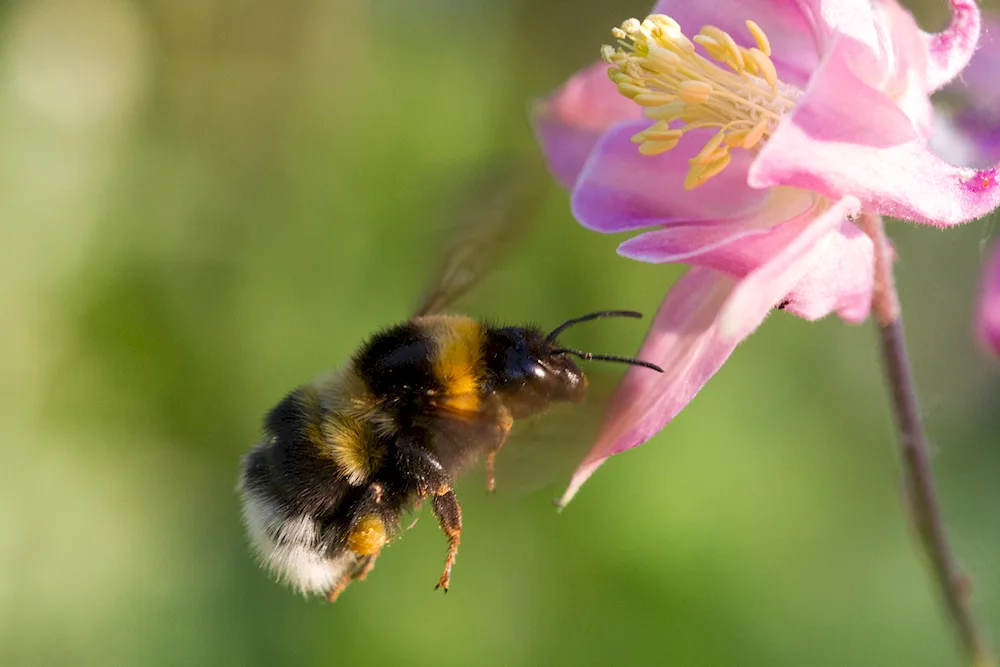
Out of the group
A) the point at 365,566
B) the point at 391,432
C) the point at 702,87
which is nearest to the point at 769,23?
the point at 702,87

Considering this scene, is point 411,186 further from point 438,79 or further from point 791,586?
point 791,586

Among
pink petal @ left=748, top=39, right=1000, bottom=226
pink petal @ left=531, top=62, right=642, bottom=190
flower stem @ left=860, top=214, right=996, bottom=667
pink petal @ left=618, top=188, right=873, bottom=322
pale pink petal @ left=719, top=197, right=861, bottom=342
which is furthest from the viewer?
pink petal @ left=531, top=62, right=642, bottom=190

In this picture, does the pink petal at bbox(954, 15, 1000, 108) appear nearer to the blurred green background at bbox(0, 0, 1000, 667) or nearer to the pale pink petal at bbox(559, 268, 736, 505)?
the pale pink petal at bbox(559, 268, 736, 505)

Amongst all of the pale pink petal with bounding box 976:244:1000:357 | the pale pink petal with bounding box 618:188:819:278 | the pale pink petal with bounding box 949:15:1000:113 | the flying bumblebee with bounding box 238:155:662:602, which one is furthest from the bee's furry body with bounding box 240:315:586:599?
the pale pink petal with bounding box 949:15:1000:113

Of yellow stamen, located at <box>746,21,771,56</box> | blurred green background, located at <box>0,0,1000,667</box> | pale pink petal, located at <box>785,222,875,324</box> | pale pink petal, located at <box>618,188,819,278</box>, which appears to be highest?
yellow stamen, located at <box>746,21,771,56</box>

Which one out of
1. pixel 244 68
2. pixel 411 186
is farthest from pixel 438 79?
pixel 244 68

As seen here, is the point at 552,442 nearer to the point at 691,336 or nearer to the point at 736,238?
the point at 691,336

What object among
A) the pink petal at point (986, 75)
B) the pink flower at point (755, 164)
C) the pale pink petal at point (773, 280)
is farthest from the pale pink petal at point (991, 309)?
the pale pink petal at point (773, 280)
